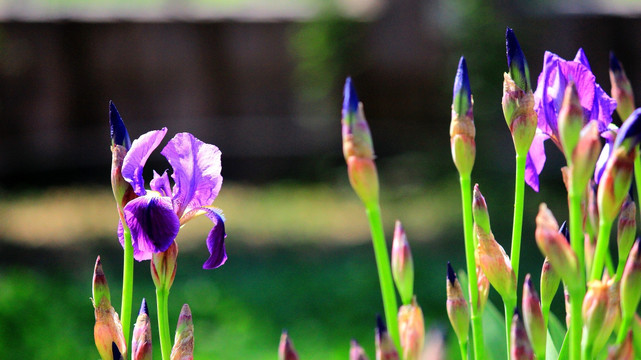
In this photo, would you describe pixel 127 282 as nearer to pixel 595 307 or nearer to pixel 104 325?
pixel 104 325

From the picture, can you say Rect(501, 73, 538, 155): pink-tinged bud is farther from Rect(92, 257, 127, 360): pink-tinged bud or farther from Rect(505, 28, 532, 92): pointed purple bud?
Rect(92, 257, 127, 360): pink-tinged bud

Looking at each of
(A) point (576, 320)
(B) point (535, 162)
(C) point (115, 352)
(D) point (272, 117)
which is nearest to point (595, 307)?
(A) point (576, 320)

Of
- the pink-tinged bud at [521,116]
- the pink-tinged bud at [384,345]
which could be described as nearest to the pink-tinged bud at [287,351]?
the pink-tinged bud at [384,345]

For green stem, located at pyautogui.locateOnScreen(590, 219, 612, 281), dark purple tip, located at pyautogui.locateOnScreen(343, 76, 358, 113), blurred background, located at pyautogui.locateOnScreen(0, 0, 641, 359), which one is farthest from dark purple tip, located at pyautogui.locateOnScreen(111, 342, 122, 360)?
blurred background, located at pyautogui.locateOnScreen(0, 0, 641, 359)

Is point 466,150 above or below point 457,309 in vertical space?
above

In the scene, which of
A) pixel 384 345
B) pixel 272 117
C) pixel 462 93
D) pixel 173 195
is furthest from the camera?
pixel 272 117

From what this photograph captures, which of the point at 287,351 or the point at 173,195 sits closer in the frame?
the point at 287,351

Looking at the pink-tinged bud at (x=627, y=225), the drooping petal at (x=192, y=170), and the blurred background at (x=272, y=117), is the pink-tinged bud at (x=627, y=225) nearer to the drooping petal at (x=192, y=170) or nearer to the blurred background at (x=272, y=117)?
the drooping petal at (x=192, y=170)
